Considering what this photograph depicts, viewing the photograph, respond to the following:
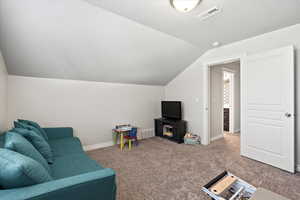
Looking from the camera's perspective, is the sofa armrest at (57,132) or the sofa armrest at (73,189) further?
the sofa armrest at (57,132)

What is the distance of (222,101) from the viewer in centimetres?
434

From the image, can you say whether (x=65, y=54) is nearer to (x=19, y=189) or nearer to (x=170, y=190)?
(x=19, y=189)

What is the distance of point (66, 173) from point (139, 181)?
1.00 metres

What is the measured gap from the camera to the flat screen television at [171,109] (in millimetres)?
4016

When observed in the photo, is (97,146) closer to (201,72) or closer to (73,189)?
(73,189)

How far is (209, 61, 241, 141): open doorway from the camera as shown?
405 centimetres

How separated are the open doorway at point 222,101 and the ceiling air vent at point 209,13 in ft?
6.78

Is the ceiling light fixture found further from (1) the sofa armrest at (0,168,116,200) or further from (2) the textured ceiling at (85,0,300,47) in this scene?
(1) the sofa armrest at (0,168,116,200)

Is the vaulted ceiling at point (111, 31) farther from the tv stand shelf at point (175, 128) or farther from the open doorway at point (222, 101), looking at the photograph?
the tv stand shelf at point (175, 128)

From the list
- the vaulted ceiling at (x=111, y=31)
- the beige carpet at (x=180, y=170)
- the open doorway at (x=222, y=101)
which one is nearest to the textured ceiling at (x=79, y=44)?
the vaulted ceiling at (x=111, y=31)

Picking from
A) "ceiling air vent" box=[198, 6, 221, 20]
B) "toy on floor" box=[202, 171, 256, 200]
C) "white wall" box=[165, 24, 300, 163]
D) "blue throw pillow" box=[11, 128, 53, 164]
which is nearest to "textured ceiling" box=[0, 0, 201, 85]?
"white wall" box=[165, 24, 300, 163]

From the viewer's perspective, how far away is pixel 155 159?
277 cm

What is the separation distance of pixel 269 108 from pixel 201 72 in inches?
65.1

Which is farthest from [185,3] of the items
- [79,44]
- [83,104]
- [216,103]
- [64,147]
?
[216,103]
